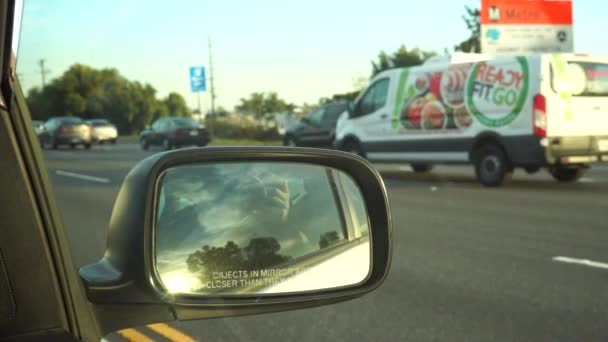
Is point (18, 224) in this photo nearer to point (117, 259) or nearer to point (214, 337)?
point (117, 259)

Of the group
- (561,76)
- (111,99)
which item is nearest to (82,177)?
(561,76)

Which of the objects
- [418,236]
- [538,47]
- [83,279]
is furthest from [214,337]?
[538,47]

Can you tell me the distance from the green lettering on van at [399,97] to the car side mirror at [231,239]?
A: 13.4m

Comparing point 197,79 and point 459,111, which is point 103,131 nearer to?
point 197,79

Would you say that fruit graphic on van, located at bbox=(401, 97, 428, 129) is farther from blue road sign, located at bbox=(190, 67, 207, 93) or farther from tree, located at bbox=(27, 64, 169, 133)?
blue road sign, located at bbox=(190, 67, 207, 93)

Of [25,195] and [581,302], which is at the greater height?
[25,195]

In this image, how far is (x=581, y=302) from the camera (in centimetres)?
526

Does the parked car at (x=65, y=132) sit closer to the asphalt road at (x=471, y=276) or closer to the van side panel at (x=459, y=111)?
the van side panel at (x=459, y=111)

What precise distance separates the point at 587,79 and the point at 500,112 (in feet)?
4.91

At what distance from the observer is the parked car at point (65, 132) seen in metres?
29.2

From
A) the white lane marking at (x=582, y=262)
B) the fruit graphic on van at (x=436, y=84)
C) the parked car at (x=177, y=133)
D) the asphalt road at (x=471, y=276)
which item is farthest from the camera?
the parked car at (x=177, y=133)

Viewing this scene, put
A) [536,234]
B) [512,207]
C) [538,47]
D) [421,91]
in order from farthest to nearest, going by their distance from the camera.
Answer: [538,47] → [421,91] → [512,207] → [536,234]

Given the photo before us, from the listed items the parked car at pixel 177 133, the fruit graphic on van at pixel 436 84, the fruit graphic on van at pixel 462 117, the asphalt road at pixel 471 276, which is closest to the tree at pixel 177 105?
the parked car at pixel 177 133

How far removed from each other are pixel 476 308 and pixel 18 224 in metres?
4.28
